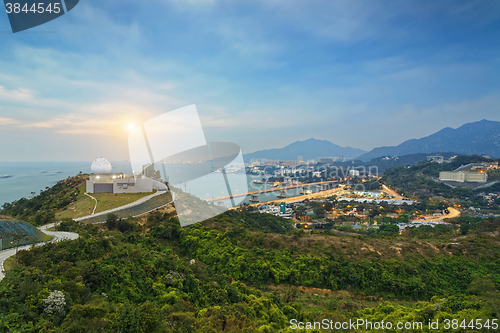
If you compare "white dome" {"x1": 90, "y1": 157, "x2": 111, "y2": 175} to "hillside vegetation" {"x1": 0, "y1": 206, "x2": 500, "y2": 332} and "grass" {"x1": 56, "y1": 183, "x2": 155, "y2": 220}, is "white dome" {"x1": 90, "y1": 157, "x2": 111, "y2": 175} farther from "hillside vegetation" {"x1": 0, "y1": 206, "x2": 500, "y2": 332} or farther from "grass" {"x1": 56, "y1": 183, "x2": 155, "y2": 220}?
"hillside vegetation" {"x1": 0, "y1": 206, "x2": 500, "y2": 332}


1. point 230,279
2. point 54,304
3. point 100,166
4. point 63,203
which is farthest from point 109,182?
point 54,304

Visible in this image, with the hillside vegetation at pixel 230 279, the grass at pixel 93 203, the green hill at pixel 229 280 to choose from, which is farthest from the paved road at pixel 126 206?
the hillside vegetation at pixel 230 279

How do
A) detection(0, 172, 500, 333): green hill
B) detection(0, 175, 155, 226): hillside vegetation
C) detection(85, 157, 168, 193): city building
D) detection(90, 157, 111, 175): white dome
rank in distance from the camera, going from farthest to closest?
1. detection(90, 157, 111, 175): white dome
2. detection(85, 157, 168, 193): city building
3. detection(0, 175, 155, 226): hillside vegetation
4. detection(0, 172, 500, 333): green hill

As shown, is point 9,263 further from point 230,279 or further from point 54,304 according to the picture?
point 230,279

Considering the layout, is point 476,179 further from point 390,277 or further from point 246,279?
point 246,279

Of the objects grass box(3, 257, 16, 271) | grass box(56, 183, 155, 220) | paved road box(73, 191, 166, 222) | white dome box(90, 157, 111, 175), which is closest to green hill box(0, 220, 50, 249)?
grass box(3, 257, 16, 271)

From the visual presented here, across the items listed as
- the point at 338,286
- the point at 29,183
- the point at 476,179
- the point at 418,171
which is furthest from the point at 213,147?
the point at 418,171
